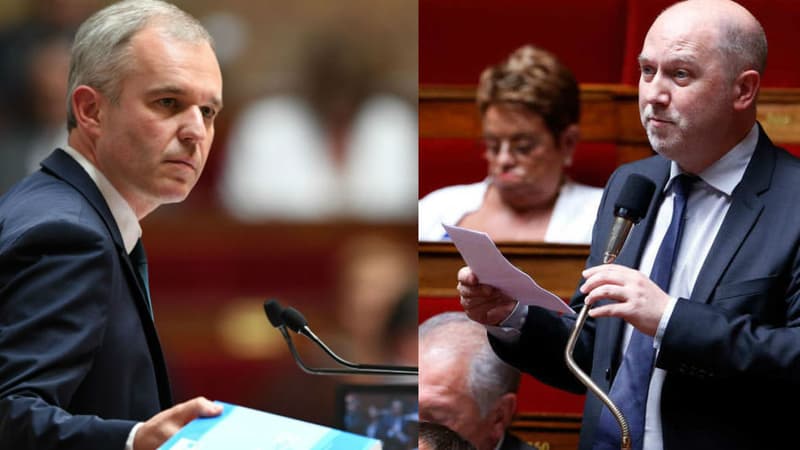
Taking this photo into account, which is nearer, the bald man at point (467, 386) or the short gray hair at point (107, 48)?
the short gray hair at point (107, 48)

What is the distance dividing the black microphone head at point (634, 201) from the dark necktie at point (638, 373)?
10 centimetres

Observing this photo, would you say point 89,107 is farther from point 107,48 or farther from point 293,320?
point 293,320

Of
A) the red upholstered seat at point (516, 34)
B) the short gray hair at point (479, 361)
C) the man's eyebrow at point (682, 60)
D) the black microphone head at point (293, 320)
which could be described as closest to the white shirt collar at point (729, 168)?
the man's eyebrow at point (682, 60)

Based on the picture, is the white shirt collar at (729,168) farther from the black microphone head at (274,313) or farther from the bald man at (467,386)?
the black microphone head at (274,313)

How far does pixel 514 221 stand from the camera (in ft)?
5.33

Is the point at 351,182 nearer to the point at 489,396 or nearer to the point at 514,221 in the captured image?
the point at 514,221

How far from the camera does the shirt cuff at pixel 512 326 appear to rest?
1.19 metres

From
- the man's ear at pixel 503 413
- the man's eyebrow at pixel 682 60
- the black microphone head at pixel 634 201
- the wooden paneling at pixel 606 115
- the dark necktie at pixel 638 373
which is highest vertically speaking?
the man's eyebrow at pixel 682 60

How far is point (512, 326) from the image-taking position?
1198 millimetres

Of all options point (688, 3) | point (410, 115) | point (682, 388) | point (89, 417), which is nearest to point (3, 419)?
point (89, 417)

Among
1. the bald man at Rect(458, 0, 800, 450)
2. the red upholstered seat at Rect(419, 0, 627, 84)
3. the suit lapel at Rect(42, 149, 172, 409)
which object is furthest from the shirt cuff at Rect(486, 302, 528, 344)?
the red upholstered seat at Rect(419, 0, 627, 84)

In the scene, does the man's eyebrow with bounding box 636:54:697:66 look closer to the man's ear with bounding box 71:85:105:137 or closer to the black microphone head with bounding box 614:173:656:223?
the black microphone head with bounding box 614:173:656:223

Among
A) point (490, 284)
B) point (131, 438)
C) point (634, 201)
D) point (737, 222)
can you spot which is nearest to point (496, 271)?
point (490, 284)

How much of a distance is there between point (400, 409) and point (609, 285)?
17.7 inches
